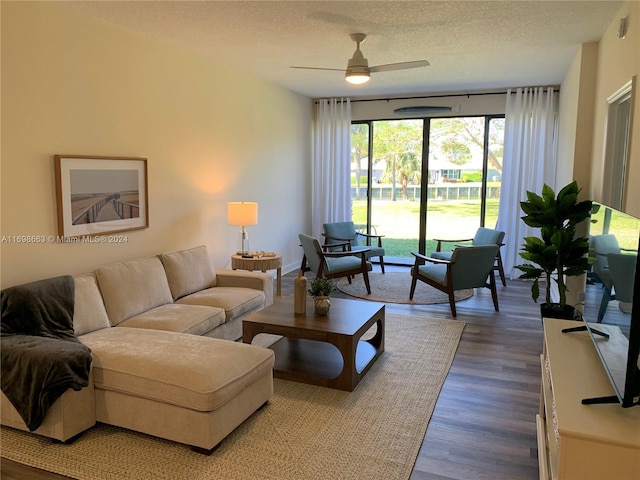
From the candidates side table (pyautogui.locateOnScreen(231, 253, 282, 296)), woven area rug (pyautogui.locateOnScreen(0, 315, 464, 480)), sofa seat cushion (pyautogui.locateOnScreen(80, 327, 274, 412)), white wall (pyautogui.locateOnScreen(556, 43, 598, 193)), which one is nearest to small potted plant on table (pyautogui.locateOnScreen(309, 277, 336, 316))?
woven area rug (pyautogui.locateOnScreen(0, 315, 464, 480))

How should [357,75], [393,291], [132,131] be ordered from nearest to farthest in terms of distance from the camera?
[357,75]
[132,131]
[393,291]

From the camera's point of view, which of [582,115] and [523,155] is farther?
[523,155]

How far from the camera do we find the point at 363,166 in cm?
765

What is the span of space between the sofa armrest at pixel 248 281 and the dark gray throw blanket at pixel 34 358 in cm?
179

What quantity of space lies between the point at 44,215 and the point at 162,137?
141 centimetres

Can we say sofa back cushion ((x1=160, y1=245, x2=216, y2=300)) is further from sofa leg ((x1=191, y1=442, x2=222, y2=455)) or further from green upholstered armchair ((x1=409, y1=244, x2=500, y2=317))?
green upholstered armchair ((x1=409, y1=244, x2=500, y2=317))

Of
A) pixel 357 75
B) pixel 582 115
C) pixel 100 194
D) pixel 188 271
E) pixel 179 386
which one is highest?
pixel 357 75

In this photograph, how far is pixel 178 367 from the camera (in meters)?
2.57

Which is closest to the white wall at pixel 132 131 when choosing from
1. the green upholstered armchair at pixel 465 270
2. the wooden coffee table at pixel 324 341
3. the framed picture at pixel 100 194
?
the framed picture at pixel 100 194

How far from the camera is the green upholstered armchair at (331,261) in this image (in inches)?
214

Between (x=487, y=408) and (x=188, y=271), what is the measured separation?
8.85ft

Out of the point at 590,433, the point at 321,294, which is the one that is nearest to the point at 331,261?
the point at 321,294

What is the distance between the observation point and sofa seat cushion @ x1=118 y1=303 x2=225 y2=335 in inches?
133

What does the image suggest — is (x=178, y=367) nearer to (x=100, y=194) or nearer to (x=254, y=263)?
(x=100, y=194)
